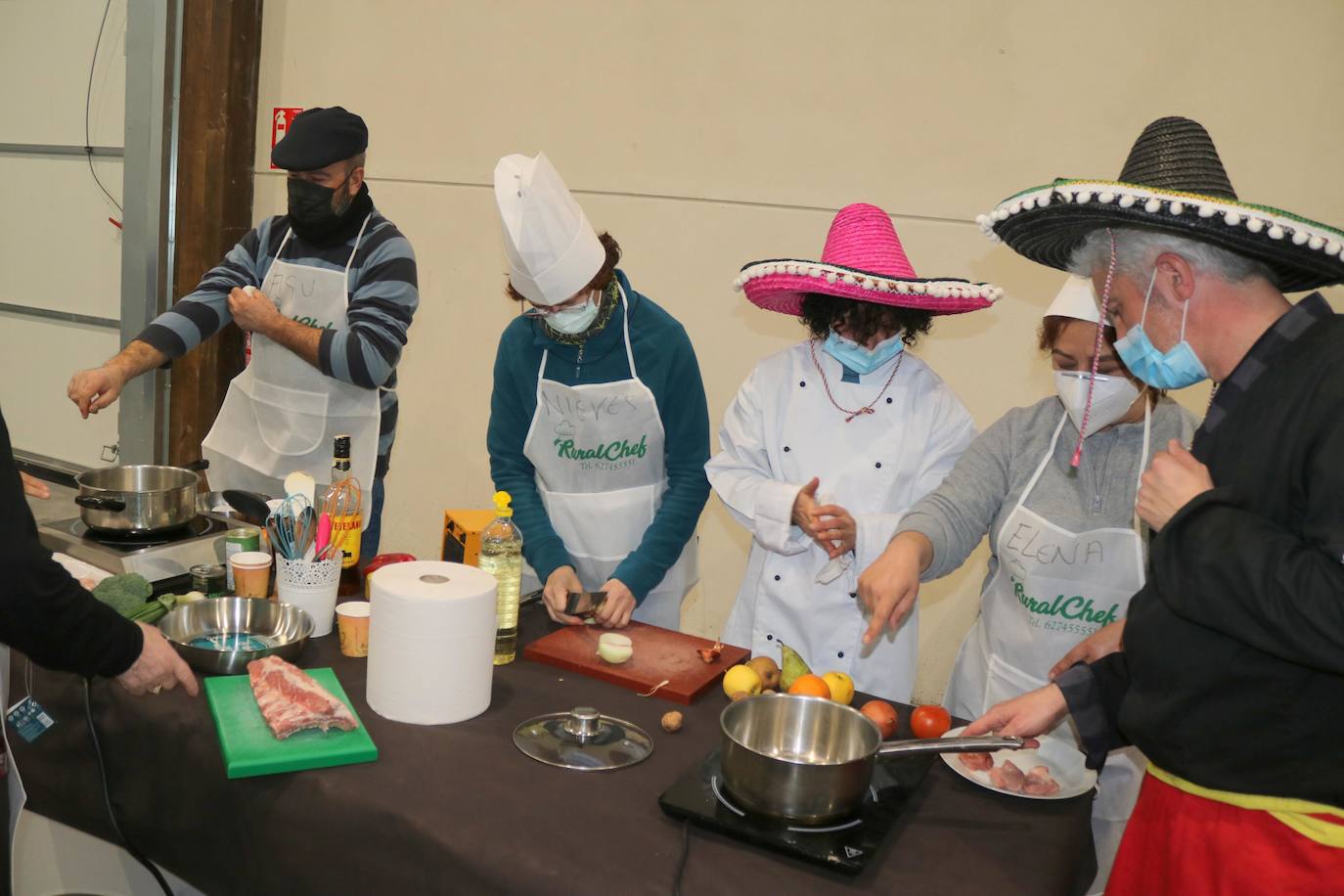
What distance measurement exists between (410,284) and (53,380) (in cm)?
322

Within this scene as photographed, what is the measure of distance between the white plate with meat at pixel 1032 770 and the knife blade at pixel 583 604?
74 centimetres

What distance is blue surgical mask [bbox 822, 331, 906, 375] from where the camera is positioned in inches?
94.3

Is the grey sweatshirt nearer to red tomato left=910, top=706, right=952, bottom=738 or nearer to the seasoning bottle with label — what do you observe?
red tomato left=910, top=706, right=952, bottom=738

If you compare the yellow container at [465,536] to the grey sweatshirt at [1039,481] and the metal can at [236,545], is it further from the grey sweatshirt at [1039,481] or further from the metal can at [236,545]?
the grey sweatshirt at [1039,481]

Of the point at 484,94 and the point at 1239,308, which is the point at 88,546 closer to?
the point at 1239,308

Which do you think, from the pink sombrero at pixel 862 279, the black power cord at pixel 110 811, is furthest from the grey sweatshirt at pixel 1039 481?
the black power cord at pixel 110 811

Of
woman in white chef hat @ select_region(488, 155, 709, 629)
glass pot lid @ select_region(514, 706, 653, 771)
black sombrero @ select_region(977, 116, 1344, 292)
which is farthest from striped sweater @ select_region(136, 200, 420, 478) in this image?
black sombrero @ select_region(977, 116, 1344, 292)

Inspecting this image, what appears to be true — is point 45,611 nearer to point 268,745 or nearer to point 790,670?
point 268,745

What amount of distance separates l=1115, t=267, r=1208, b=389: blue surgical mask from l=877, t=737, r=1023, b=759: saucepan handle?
1.84 feet

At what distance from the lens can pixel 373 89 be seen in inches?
183

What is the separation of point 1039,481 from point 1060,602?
0.24 meters

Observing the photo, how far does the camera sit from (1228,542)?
4.15ft

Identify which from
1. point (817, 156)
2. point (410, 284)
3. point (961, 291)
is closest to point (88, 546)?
point (410, 284)

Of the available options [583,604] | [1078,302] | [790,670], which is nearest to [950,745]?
[790,670]
